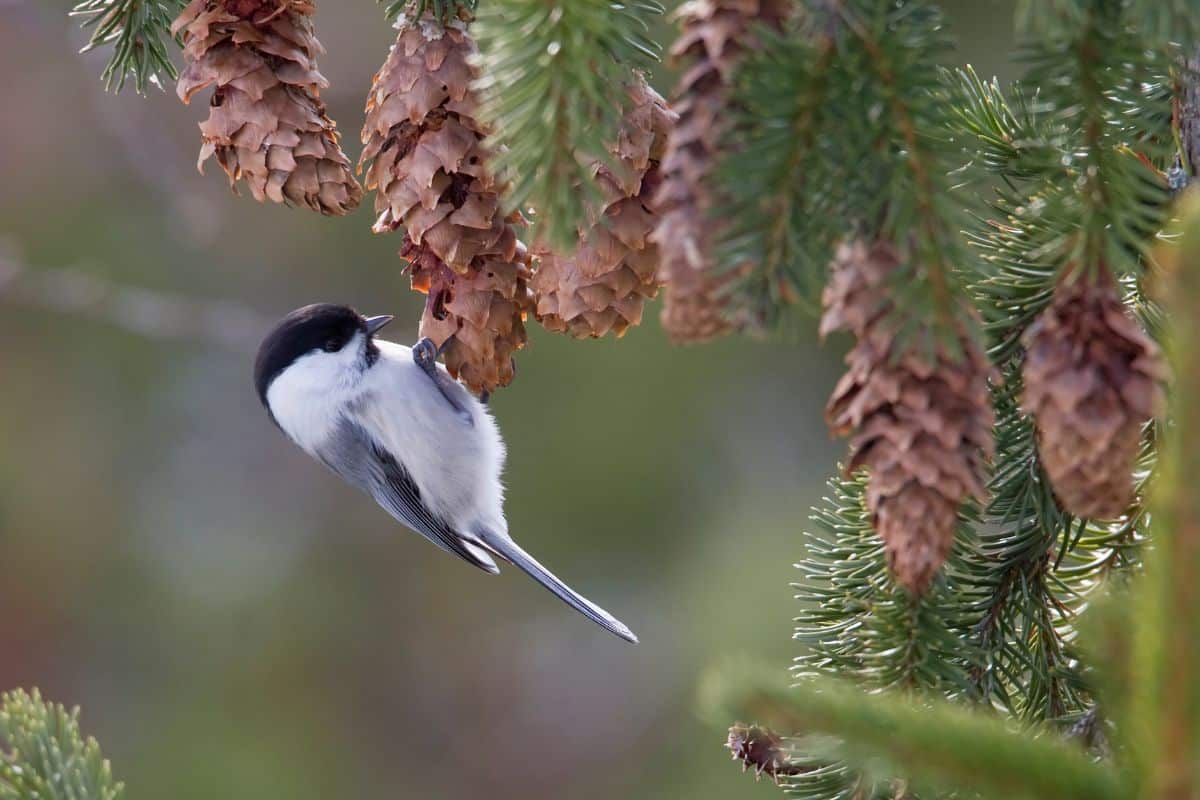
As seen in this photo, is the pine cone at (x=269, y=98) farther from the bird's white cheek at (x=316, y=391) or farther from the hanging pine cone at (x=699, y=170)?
the bird's white cheek at (x=316, y=391)

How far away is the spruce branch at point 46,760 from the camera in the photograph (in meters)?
0.85

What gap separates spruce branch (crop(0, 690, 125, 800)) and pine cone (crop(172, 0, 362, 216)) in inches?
19.1

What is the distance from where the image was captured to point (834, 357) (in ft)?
15.4

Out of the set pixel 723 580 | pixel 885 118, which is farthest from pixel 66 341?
pixel 885 118

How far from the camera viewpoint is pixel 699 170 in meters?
0.74

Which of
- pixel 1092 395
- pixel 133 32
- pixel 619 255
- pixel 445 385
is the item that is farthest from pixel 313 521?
pixel 1092 395

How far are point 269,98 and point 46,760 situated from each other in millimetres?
598

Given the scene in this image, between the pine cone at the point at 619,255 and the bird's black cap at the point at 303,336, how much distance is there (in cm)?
89

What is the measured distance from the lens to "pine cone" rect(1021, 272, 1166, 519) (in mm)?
725

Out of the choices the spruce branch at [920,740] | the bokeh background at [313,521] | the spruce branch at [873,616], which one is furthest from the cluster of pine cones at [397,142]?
the bokeh background at [313,521]

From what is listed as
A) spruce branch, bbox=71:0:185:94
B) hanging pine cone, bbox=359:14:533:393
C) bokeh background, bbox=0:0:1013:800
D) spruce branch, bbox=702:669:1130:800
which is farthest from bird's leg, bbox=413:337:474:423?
bokeh background, bbox=0:0:1013:800

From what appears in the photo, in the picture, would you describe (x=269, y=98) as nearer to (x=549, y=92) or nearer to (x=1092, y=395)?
(x=549, y=92)

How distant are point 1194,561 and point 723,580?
345cm

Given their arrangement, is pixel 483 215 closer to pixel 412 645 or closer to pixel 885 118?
pixel 885 118
